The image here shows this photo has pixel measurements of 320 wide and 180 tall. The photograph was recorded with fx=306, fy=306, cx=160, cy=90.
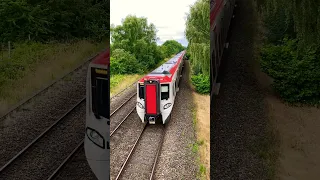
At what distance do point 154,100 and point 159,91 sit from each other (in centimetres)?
15

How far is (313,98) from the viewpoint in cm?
768

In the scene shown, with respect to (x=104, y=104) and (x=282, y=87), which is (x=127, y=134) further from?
(x=282, y=87)

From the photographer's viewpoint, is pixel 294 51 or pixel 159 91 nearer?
pixel 159 91

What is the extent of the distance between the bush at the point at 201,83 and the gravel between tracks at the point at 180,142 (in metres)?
0.11

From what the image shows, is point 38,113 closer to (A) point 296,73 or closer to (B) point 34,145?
(B) point 34,145

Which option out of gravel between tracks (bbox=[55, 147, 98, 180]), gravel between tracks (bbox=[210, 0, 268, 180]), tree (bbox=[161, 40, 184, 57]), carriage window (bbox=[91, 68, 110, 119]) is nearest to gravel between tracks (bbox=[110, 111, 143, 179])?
carriage window (bbox=[91, 68, 110, 119])

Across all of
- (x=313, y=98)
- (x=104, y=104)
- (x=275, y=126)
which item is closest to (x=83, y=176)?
(x=104, y=104)

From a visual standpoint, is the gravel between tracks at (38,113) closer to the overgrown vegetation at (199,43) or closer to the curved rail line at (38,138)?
the curved rail line at (38,138)

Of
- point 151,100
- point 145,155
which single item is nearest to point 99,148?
point 145,155

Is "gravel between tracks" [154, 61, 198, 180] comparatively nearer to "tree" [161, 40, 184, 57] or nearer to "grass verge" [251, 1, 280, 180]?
"tree" [161, 40, 184, 57]

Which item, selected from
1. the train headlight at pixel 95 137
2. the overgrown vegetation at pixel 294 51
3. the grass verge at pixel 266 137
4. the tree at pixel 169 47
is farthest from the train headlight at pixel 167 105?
the overgrown vegetation at pixel 294 51

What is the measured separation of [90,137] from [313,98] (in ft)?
19.2

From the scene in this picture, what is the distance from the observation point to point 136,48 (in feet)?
14.3

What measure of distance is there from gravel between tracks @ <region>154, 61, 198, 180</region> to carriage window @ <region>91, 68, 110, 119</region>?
93 cm
